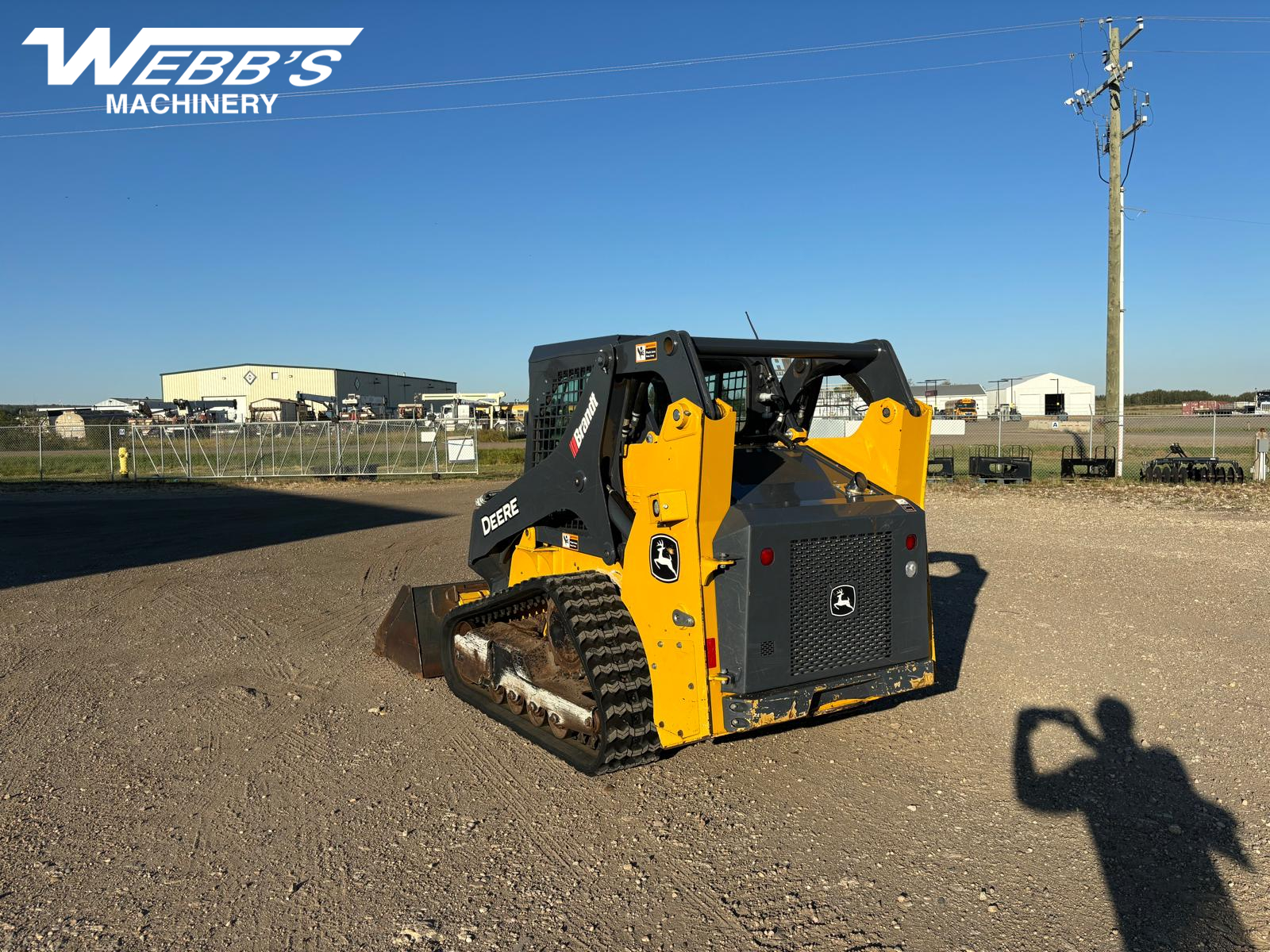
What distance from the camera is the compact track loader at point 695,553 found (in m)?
4.36

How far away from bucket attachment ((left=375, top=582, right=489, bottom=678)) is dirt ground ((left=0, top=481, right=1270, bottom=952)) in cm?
19

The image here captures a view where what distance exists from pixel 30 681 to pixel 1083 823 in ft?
22.5

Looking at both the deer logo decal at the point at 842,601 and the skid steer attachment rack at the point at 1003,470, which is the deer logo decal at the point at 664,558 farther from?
the skid steer attachment rack at the point at 1003,470

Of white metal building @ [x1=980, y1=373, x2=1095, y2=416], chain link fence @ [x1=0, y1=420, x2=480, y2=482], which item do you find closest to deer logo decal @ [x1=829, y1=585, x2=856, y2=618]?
chain link fence @ [x1=0, y1=420, x2=480, y2=482]

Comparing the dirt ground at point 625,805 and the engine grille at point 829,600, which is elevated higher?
the engine grille at point 829,600

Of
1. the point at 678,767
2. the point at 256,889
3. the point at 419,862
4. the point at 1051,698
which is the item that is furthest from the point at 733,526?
the point at 1051,698

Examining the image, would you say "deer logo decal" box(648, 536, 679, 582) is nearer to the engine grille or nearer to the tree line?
the engine grille

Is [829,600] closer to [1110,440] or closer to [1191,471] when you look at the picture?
[1191,471]

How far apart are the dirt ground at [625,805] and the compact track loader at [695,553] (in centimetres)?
47

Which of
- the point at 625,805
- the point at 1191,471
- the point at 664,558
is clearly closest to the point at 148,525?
the point at 625,805

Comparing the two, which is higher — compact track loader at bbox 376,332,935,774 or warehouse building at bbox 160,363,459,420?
warehouse building at bbox 160,363,459,420

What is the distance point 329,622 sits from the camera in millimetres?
8344

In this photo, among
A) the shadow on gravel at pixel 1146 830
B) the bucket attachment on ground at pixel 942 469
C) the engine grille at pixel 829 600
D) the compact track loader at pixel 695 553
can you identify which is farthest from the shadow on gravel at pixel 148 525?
the bucket attachment on ground at pixel 942 469

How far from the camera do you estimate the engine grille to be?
4523 mm
